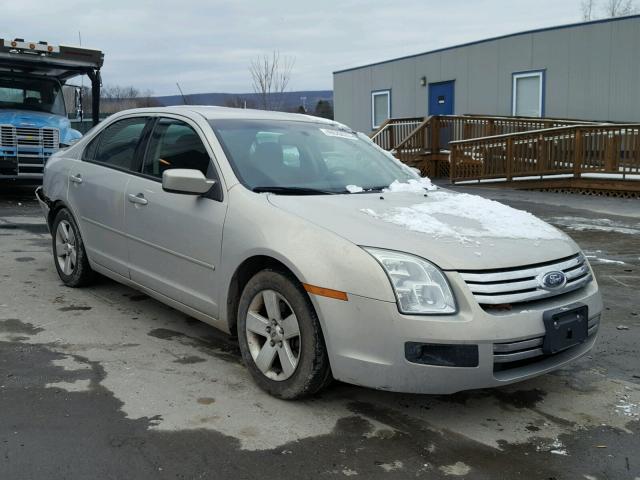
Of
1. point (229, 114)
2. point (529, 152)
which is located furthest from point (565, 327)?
point (529, 152)

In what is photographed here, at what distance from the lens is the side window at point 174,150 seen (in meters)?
4.40

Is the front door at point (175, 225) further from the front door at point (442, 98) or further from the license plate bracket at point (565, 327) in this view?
the front door at point (442, 98)

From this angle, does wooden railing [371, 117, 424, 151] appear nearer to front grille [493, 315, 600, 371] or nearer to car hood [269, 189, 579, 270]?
car hood [269, 189, 579, 270]

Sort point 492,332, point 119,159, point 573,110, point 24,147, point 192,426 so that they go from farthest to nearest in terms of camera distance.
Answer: point 573,110 → point 24,147 → point 119,159 → point 192,426 → point 492,332

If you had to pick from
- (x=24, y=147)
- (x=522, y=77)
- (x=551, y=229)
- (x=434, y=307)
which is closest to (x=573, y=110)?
(x=522, y=77)

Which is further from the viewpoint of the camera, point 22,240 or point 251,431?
point 22,240

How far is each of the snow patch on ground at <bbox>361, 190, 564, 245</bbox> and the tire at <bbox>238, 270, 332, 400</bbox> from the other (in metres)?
0.65

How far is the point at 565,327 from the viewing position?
132 inches

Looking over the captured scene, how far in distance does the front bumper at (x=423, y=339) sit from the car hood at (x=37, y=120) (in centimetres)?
1066

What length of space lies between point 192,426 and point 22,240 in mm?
5945

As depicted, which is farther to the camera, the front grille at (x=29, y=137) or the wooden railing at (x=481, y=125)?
the wooden railing at (x=481, y=125)

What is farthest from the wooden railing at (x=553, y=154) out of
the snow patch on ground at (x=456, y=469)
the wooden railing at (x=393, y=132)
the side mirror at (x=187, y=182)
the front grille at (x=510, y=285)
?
the snow patch on ground at (x=456, y=469)

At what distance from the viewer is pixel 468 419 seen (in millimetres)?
3508

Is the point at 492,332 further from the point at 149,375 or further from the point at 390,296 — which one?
the point at 149,375
